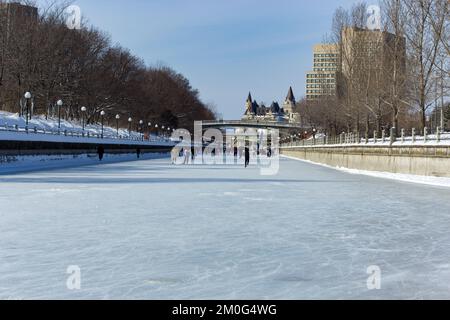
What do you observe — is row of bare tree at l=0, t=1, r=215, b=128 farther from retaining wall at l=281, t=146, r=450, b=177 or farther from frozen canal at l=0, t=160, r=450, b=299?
frozen canal at l=0, t=160, r=450, b=299

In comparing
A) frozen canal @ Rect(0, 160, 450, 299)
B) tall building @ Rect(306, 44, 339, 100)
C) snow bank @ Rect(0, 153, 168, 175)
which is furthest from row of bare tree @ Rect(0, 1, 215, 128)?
frozen canal @ Rect(0, 160, 450, 299)

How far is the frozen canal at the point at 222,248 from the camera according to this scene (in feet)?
15.4

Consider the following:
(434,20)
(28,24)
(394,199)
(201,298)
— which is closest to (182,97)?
(28,24)

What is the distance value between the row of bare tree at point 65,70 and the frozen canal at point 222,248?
40132mm

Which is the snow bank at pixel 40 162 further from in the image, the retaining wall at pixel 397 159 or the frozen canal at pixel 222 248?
the retaining wall at pixel 397 159

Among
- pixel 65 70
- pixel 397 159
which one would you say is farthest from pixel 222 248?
pixel 65 70

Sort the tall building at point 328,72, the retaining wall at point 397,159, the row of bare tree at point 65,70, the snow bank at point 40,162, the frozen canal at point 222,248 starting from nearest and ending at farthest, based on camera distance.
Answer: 1. the frozen canal at point 222,248
2. the retaining wall at point 397,159
3. the snow bank at point 40,162
4. the tall building at point 328,72
5. the row of bare tree at point 65,70

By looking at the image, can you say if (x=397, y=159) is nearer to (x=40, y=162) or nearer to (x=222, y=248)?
(x=40, y=162)

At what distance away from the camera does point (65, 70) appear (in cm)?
6094

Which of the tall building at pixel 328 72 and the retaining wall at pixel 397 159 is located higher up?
the tall building at pixel 328 72

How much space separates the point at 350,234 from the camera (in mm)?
7668

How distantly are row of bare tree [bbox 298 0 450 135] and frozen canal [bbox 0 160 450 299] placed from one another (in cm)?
1681

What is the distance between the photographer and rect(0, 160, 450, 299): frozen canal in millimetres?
4699

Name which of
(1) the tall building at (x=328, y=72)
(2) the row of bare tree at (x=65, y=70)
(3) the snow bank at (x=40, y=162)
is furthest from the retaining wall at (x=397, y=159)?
(2) the row of bare tree at (x=65, y=70)
